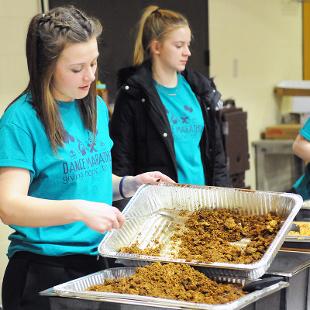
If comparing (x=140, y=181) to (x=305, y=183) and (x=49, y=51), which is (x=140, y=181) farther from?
(x=305, y=183)

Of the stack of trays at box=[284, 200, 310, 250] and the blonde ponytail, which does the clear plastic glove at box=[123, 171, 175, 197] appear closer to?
the stack of trays at box=[284, 200, 310, 250]

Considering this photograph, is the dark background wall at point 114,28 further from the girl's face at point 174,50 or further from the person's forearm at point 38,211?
the person's forearm at point 38,211

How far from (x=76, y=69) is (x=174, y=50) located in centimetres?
118

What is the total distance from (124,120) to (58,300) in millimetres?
1469

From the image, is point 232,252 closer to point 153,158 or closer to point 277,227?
point 277,227

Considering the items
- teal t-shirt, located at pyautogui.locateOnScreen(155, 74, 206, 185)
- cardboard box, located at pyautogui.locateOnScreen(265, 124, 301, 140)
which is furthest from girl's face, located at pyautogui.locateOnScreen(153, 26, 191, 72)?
cardboard box, located at pyautogui.locateOnScreen(265, 124, 301, 140)

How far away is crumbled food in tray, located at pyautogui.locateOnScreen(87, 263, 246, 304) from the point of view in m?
1.60

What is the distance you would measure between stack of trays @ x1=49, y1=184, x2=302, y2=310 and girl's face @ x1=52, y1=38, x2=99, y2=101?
0.37 m

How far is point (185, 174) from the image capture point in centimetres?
288

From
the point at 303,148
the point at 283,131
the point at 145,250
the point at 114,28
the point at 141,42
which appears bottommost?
the point at 283,131

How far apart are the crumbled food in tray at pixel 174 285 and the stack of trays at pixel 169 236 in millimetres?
34

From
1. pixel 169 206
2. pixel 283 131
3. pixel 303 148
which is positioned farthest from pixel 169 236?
pixel 283 131

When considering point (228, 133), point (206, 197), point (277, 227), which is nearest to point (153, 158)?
point (206, 197)

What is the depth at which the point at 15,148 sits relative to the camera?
5.70 ft
